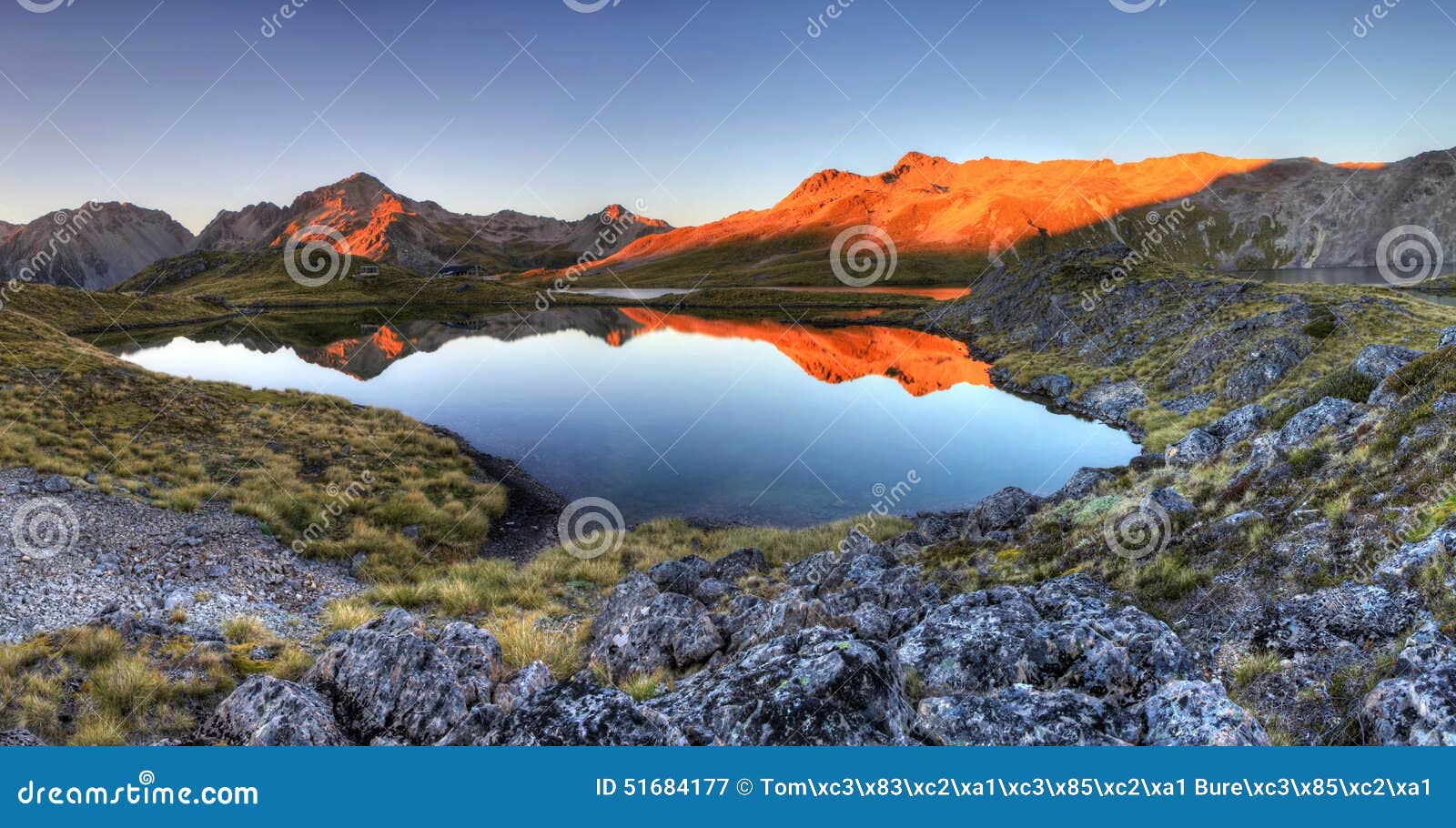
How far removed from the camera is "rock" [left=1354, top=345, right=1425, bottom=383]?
16.9 meters

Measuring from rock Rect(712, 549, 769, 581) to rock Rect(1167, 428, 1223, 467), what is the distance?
1554 cm

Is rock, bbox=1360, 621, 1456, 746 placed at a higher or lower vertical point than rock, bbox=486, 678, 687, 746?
higher

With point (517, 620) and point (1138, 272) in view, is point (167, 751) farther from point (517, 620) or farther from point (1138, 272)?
point (1138, 272)

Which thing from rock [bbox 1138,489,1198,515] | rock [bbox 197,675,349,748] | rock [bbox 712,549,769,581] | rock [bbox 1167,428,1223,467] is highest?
rock [bbox 1167,428,1223,467]

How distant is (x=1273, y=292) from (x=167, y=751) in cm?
6983

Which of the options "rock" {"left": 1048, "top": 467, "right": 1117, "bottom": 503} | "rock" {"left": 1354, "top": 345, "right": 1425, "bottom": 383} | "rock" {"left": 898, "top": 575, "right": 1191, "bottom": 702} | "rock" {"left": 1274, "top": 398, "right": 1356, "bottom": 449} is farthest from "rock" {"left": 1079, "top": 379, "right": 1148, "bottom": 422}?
"rock" {"left": 898, "top": 575, "right": 1191, "bottom": 702}

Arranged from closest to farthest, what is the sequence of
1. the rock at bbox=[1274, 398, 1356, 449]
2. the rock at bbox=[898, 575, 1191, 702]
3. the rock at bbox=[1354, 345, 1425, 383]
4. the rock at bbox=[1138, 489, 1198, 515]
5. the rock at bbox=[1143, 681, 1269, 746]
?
the rock at bbox=[1143, 681, 1269, 746]
the rock at bbox=[898, 575, 1191, 702]
the rock at bbox=[1138, 489, 1198, 515]
the rock at bbox=[1274, 398, 1356, 449]
the rock at bbox=[1354, 345, 1425, 383]

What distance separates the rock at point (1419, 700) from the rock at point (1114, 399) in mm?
40911

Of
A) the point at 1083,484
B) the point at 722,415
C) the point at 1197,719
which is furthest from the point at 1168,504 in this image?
the point at 722,415

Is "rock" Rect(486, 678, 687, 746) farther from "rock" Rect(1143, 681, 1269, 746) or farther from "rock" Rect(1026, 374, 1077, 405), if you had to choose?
"rock" Rect(1026, 374, 1077, 405)

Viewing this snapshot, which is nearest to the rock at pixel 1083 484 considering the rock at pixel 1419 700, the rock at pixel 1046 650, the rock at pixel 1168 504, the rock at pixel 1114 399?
the rock at pixel 1168 504

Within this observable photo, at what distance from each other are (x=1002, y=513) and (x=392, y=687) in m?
18.7

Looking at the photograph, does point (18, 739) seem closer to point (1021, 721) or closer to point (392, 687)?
point (392, 687)

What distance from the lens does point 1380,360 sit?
682 inches
